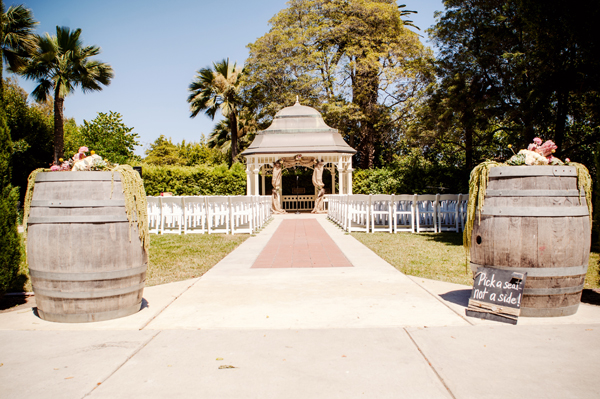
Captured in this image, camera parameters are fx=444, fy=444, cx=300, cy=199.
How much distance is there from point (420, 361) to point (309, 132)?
21269mm

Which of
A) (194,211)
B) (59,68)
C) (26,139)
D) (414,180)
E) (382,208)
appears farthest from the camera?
(414,180)

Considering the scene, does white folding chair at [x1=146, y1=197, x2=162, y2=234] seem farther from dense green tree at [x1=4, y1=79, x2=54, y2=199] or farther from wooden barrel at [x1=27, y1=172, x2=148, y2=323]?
dense green tree at [x1=4, y1=79, x2=54, y2=199]

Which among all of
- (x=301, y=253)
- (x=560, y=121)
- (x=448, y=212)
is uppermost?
(x=560, y=121)

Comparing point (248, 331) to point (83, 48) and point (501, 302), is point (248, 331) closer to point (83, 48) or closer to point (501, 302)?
point (501, 302)

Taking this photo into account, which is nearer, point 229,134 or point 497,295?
point 497,295

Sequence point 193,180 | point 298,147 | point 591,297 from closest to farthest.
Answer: point 591,297 < point 298,147 < point 193,180

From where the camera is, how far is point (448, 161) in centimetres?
3466

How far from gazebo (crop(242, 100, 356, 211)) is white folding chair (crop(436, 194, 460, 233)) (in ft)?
28.0

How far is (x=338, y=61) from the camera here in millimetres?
31578

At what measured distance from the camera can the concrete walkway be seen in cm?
269

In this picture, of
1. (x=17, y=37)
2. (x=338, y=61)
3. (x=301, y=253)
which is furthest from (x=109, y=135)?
(x=301, y=253)

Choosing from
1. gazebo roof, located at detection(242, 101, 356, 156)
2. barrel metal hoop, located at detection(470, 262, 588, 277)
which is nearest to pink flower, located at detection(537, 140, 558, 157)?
barrel metal hoop, located at detection(470, 262, 588, 277)

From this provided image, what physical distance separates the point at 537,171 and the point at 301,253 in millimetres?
5223

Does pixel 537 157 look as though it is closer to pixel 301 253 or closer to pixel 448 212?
pixel 301 253
